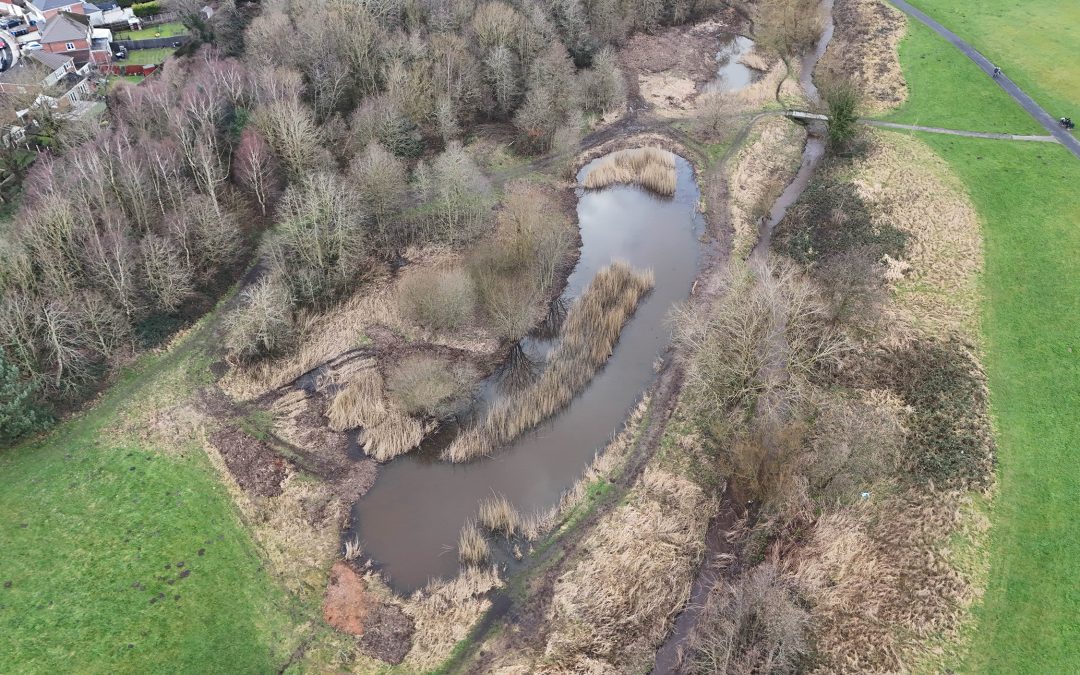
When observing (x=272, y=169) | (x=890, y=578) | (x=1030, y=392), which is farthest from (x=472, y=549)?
(x=272, y=169)

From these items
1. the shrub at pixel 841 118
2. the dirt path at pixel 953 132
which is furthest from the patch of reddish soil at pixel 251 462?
the dirt path at pixel 953 132

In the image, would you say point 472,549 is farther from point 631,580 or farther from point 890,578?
point 890,578

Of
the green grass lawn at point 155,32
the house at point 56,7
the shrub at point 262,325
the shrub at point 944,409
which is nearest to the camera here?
the shrub at point 944,409

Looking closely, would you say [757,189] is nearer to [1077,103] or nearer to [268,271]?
[1077,103]

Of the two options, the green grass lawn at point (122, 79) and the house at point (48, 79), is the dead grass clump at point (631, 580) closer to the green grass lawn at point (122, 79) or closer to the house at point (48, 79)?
the house at point (48, 79)

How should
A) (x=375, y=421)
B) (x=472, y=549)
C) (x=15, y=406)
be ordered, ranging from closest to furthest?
(x=472, y=549)
(x=15, y=406)
(x=375, y=421)

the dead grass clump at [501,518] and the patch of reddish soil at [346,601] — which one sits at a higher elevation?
the dead grass clump at [501,518]

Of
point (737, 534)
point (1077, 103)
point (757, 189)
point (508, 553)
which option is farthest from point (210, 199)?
point (1077, 103)
